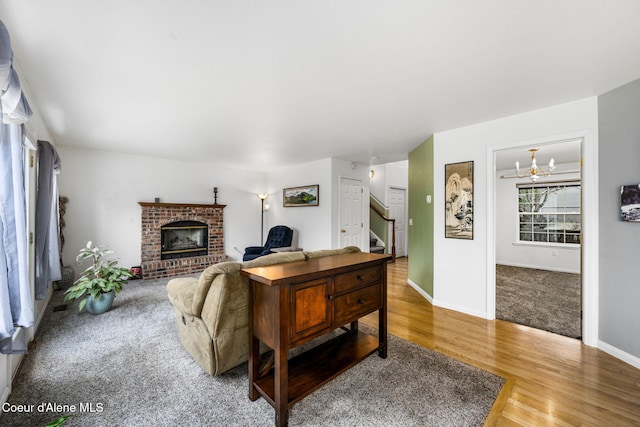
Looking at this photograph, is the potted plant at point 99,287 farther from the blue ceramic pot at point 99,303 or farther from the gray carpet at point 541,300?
the gray carpet at point 541,300

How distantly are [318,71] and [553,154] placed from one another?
16.1ft

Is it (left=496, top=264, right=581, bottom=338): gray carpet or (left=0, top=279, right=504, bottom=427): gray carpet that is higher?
(left=0, top=279, right=504, bottom=427): gray carpet

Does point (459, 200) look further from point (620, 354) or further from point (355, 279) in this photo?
point (355, 279)

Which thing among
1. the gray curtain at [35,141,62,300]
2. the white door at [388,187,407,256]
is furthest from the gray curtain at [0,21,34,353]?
the white door at [388,187,407,256]

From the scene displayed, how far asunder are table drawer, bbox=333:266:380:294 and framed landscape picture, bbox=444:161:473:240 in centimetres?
174

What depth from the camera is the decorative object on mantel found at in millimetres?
2162

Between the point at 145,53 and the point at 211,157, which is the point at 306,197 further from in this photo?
the point at 145,53

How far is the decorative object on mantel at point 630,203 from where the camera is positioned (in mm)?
2162

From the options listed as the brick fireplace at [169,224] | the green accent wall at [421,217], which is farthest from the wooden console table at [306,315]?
the brick fireplace at [169,224]

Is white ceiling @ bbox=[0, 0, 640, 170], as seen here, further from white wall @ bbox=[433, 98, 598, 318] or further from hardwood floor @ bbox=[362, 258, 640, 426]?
hardwood floor @ bbox=[362, 258, 640, 426]

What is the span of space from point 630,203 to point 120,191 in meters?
6.91

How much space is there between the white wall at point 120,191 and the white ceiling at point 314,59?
168 centimetres

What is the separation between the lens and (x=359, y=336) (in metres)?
2.44

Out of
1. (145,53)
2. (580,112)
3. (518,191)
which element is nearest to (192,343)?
(145,53)
